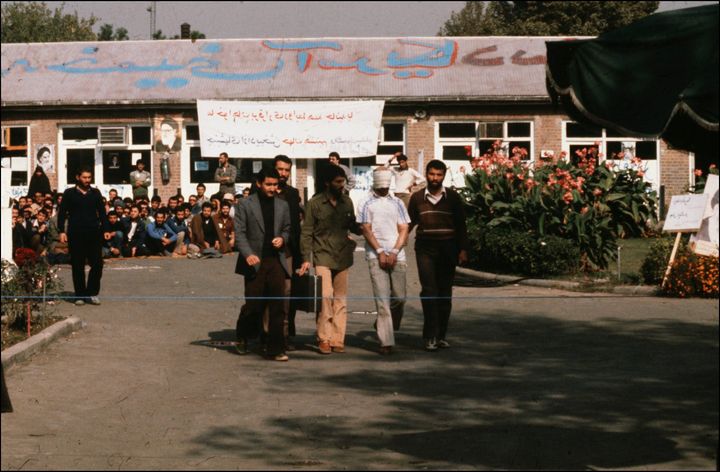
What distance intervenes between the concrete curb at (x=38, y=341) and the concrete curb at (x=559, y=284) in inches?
272

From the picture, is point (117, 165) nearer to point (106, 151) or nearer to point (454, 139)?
point (106, 151)

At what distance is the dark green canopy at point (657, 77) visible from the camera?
22.8ft

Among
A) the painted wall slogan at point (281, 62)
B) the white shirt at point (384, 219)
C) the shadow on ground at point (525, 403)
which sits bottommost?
the shadow on ground at point (525, 403)

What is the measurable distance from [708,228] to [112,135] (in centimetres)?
2078

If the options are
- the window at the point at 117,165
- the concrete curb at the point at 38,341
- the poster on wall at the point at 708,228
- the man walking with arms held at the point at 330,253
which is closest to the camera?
the concrete curb at the point at 38,341

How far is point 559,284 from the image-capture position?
18.2 m

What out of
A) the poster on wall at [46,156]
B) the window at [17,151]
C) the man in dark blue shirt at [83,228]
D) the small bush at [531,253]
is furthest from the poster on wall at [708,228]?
the window at [17,151]

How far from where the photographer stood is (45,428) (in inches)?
350

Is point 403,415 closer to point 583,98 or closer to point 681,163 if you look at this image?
point 583,98

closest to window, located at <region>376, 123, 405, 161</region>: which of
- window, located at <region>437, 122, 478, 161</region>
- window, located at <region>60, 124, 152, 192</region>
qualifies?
window, located at <region>437, 122, 478, 161</region>

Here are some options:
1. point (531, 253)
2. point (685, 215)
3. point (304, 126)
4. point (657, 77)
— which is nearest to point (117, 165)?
point (304, 126)

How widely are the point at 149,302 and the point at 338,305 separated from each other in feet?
16.2

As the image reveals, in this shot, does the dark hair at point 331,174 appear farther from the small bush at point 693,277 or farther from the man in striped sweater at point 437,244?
the small bush at point 693,277

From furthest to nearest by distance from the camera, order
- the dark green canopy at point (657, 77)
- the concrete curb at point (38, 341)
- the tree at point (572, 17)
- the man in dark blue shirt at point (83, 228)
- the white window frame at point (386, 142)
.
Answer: the tree at point (572, 17), the white window frame at point (386, 142), the man in dark blue shirt at point (83, 228), the concrete curb at point (38, 341), the dark green canopy at point (657, 77)
